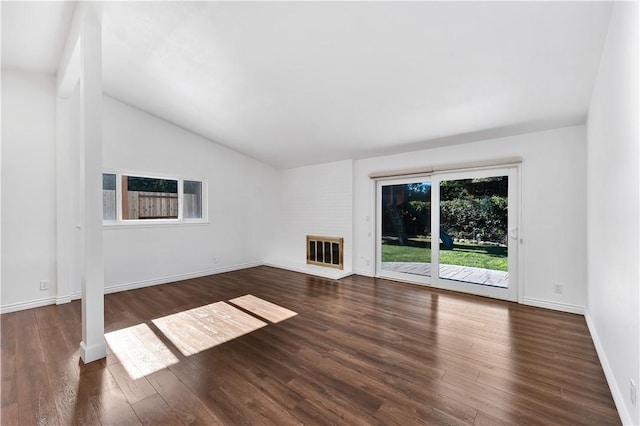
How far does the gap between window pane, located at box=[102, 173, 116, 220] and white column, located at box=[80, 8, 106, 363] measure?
7.72 ft

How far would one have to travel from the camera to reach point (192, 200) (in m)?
5.32

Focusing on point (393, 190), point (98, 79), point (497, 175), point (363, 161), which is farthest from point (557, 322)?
point (98, 79)

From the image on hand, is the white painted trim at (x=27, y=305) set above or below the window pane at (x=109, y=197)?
below

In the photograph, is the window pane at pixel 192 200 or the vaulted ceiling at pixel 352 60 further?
the window pane at pixel 192 200

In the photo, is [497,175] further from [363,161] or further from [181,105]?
[181,105]

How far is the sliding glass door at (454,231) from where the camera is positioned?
3875 mm

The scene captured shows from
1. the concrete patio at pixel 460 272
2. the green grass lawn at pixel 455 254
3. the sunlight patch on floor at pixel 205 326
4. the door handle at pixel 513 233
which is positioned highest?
the door handle at pixel 513 233

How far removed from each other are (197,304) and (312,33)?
3491 millimetres

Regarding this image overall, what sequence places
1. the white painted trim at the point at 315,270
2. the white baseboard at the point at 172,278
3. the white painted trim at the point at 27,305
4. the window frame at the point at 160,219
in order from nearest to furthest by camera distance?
the white painted trim at the point at 27,305 → the white baseboard at the point at 172,278 → the window frame at the point at 160,219 → the white painted trim at the point at 315,270

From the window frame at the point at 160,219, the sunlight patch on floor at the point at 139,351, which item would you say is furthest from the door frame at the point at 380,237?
the sunlight patch on floor at the point at 139,351

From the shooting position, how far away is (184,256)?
5.05 m

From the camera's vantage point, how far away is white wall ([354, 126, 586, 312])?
3.32 meters

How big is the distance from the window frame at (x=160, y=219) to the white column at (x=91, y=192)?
1.97 metres

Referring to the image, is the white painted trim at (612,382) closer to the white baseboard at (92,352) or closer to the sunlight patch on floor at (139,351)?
the sunlight patch on floor at (139,351)
